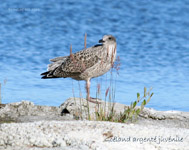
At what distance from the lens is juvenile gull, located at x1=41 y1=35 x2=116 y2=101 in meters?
9.28

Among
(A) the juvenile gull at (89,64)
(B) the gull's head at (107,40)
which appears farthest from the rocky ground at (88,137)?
(B) the gull's head at (107,40)

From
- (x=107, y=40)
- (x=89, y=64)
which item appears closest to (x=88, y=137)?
(x=89, y=64)

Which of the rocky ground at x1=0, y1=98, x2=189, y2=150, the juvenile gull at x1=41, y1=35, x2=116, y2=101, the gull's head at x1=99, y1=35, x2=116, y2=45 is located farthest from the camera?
the gull's head at x1=99, y1=35, x2=116, y2=45

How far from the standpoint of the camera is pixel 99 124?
6.02 metres

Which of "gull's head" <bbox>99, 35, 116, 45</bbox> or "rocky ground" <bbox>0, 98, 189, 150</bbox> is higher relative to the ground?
"gull's head" <bbox>99, 35, 116, 45</bbox>

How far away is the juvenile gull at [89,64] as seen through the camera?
30.5 feet

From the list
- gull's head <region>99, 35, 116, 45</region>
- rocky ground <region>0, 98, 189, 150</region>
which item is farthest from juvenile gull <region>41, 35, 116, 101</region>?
rocky ground <region>0, 98, 189, 150</region>

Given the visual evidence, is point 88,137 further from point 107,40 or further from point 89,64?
point 107,40

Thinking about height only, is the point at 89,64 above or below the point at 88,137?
above

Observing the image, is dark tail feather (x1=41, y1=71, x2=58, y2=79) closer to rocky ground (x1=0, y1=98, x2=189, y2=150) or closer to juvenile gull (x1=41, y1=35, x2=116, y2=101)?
juvenile gull (x1=41, y1=35, x2=116, y2=101)

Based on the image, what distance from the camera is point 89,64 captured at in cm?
945

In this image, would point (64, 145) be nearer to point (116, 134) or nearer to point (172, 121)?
point (116, 134)

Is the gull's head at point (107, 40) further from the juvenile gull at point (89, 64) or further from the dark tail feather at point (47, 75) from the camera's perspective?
the dark tail feather at point (47, 75)

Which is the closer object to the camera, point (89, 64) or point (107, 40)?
point (89, 64)
